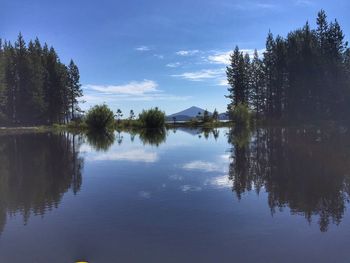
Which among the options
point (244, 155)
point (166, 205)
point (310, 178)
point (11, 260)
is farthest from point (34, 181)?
point (244, 155)

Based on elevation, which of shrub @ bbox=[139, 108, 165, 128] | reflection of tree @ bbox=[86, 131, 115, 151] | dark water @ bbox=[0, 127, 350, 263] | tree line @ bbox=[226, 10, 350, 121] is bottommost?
dark water @ bbox=[0, 127, 350, 263]

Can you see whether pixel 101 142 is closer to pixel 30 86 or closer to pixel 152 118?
pixel 152 118

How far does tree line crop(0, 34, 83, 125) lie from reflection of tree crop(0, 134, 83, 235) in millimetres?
47672

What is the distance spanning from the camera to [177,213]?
359 inches

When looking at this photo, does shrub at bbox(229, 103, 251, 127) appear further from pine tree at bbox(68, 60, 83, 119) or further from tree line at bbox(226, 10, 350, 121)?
pine tree at bbox(68, 60, 83, 119)

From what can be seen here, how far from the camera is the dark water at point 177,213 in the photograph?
6586 mm

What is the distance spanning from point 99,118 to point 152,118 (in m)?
7.73

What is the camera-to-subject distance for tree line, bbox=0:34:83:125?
68750mm

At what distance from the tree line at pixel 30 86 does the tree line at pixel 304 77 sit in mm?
34103

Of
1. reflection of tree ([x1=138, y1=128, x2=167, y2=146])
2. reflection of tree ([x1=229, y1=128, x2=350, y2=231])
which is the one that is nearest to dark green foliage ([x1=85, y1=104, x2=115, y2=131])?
reflection of tree ([x1=138, y1=128, x2=167, y2=146])

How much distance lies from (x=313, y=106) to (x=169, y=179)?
5429 centimetres

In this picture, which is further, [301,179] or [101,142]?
[101,142]

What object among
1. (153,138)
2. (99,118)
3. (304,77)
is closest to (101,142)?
(153,138)

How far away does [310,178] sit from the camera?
532 inches
